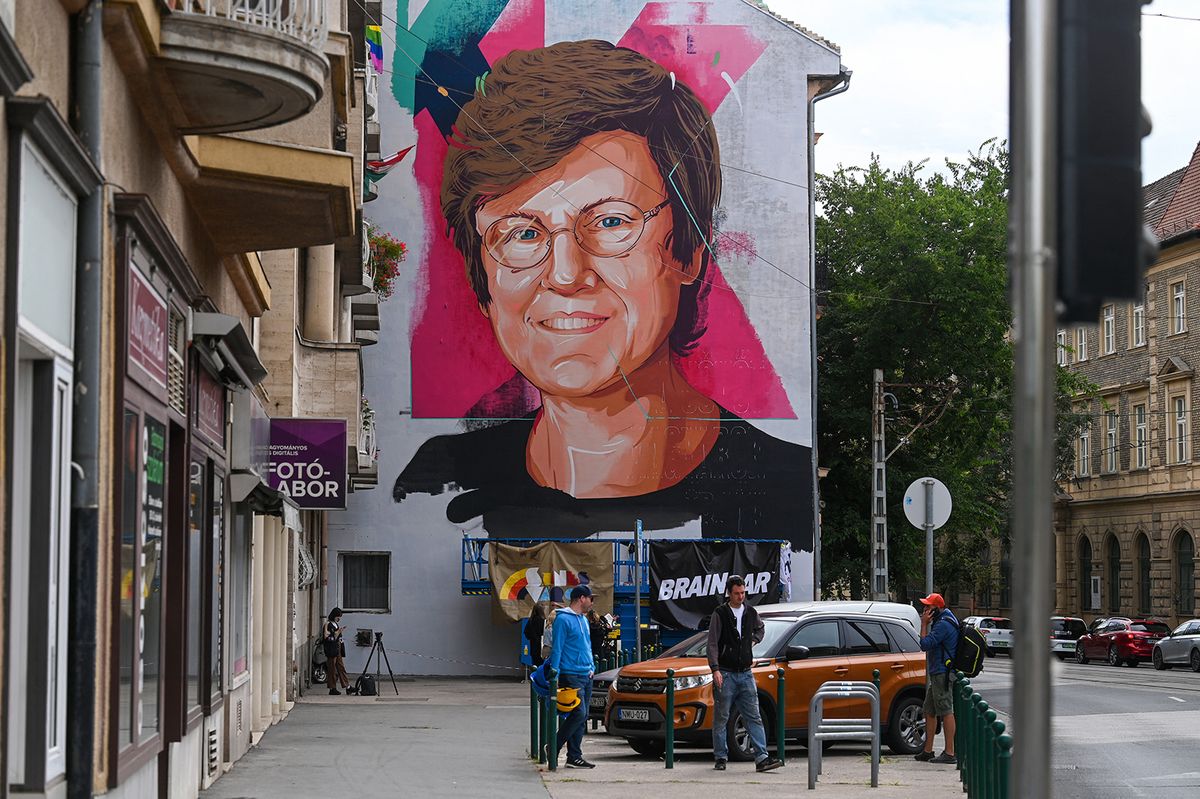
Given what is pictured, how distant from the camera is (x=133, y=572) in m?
10.1

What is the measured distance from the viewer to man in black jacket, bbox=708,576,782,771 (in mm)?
17141

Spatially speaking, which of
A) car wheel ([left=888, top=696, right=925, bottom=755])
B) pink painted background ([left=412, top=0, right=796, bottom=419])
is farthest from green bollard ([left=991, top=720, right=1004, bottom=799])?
pink painted background ([left=412, top=0, right=796, bottom=419])

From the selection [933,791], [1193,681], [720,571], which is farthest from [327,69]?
[1193,681]

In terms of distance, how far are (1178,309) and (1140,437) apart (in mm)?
5847

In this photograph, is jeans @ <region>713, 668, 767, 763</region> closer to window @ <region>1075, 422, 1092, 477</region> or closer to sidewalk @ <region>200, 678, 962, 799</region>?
sidewalk @ <region>200, 678, 962, 799</region>

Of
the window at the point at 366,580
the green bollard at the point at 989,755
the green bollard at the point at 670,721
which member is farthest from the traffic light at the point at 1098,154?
the window at the point at 366,580

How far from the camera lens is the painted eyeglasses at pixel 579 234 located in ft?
125

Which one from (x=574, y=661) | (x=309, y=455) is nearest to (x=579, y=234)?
(x=309, y=455)

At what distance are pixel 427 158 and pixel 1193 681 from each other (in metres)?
21.9

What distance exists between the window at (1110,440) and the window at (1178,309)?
5.89 meters

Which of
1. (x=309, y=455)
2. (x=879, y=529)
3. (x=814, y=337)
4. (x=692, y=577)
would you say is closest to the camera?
(x=309, y=455)

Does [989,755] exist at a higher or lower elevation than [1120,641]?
higher

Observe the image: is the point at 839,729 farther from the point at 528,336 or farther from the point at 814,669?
the point at 528,336

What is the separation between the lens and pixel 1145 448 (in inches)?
2549
